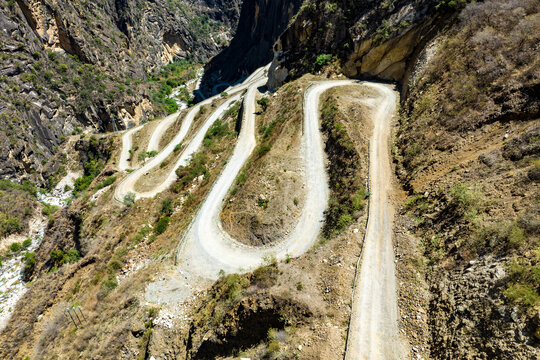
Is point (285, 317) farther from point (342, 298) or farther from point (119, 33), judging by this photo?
point (119, 33)

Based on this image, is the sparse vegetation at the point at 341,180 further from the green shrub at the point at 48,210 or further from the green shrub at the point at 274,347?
the green shrub at the point at 48,210

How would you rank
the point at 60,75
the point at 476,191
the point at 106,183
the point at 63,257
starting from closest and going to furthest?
1. the point at 476,191
2. the point at 63,257
3. the point at 106,183
4. the point at 60,75

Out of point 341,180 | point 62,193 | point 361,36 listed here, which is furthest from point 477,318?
point 62,193

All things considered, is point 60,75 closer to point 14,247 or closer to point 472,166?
point 14,247

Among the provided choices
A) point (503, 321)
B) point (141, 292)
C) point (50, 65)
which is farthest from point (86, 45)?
point (503, 321)

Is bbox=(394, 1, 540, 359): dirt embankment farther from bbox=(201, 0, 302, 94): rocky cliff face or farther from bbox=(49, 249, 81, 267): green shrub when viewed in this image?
bbox=(201, 0, 302, 94): rocky cliff face

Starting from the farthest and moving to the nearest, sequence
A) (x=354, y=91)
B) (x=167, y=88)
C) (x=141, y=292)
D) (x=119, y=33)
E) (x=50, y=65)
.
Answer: (x=167, y=88)
(x=119, y=33)
(x=50, y=65)
(x=354, y=91)
(x=141, y=292)

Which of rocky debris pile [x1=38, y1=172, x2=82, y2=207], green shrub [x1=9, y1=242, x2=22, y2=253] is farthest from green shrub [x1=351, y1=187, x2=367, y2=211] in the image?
rocky debris pile [x1=38, y1=172, x2=82, y2=207]
